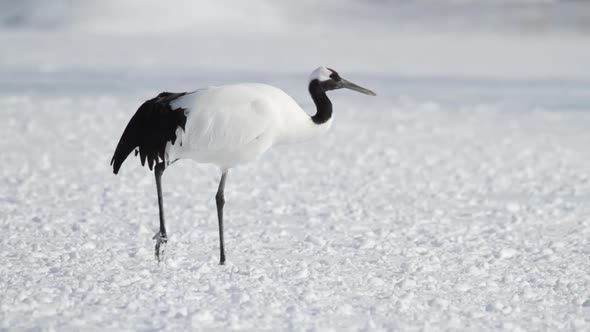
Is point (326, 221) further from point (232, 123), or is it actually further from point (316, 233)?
point (232, 123)

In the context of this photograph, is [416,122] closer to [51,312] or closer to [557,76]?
[557,76]

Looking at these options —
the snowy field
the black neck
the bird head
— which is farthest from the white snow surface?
the bird head

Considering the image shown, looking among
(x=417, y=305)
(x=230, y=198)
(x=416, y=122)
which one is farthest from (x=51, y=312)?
(x=416, y=122)

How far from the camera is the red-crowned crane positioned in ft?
15.3

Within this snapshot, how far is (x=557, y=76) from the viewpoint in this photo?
1545 cm

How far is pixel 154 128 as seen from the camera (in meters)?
4.72

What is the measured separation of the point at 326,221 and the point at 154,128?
1796 mm

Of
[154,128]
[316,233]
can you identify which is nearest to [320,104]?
[154,128]

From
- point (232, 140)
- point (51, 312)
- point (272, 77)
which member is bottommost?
point (51, 312)

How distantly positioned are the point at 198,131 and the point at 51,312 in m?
1.25

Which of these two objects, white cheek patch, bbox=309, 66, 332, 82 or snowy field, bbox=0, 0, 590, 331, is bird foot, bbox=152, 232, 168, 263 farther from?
white cheek patch, bbox=309, 66, 332, 82

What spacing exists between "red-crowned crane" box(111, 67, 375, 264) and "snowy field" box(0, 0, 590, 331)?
1.95 feet

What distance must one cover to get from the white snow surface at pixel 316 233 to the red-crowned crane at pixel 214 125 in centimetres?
57

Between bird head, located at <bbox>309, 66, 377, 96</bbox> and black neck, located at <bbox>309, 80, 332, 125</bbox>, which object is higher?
bird head, located at <bbox>309, 66, 377, 96</bbox>
